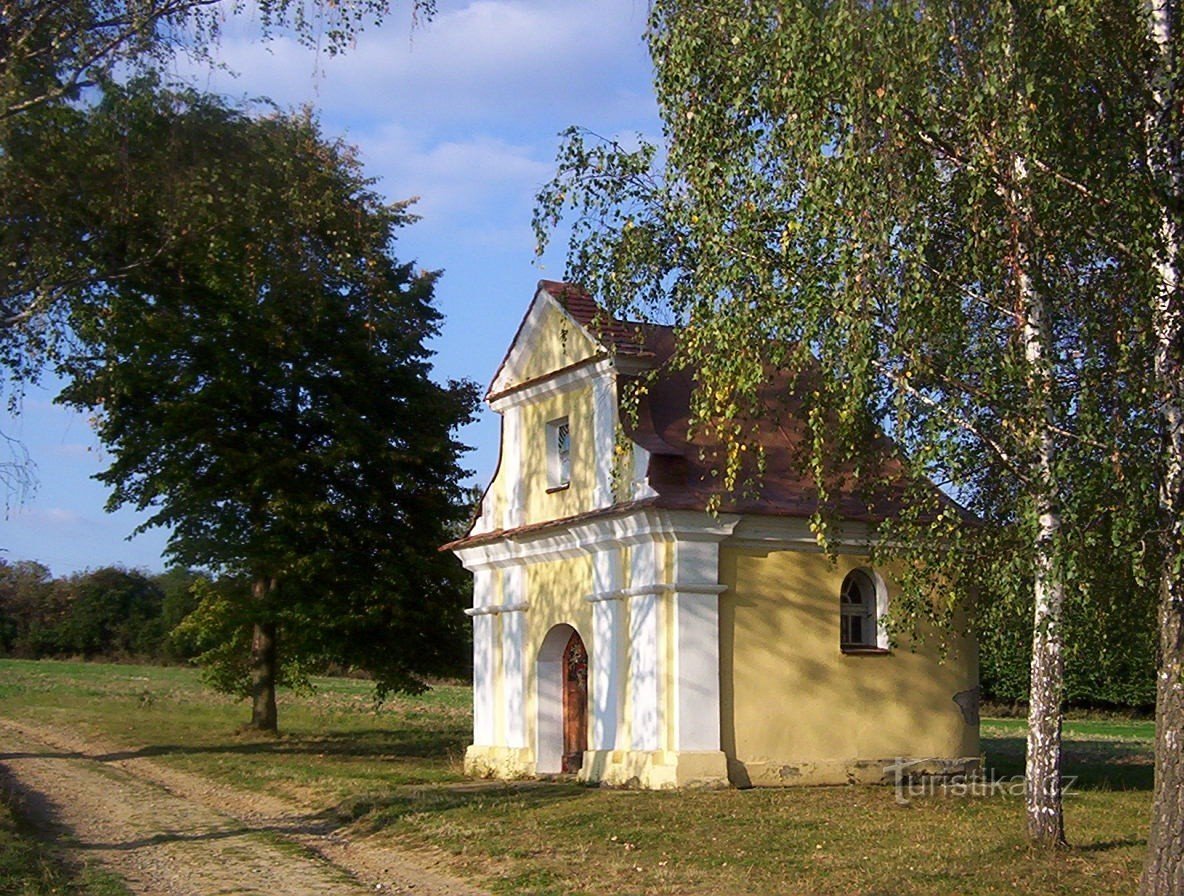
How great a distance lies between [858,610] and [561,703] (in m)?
5.05

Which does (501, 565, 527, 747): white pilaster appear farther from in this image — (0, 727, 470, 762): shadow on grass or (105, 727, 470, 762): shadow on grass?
(105, 727, 470, 762): shadow on grass

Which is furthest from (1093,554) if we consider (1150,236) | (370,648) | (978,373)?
(370,648)

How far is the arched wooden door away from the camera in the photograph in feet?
74.5

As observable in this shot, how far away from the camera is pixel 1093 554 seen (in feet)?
43.1

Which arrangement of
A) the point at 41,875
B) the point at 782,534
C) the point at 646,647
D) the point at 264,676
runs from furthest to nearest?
1. the point at 264,676
2. the point at 782,534
3. the point at 646,647
4. the point at 41,875

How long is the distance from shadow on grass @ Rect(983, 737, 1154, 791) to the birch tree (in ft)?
31.3

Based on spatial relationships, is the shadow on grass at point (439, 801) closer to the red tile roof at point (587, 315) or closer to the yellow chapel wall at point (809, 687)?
the yellow chapel wall at point (809, 687)

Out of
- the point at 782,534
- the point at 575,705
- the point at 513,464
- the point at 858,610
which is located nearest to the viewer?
the point at 782,534

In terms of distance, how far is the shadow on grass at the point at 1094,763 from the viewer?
22.5m

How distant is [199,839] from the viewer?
15.8 meters

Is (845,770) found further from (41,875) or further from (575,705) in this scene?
(41,875)

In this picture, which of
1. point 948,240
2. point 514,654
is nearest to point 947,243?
point 948,240

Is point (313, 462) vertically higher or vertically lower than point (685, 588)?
higher

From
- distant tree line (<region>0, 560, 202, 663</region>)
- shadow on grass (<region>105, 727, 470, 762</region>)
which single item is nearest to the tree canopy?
shadow on grass (<region>105, 727, 470, 762</region>)
